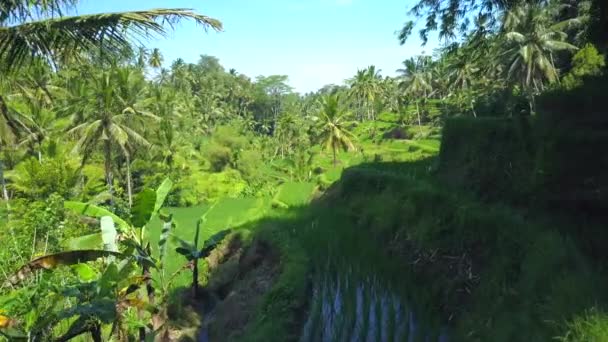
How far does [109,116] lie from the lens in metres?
30.7

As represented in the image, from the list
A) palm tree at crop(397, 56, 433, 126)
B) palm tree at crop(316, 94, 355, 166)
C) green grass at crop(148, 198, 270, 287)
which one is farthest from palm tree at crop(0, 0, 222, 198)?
palm tree at crop(397, 56, 433, 126)

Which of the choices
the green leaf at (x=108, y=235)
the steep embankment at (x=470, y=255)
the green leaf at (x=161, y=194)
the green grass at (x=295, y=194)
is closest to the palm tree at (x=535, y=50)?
the green grass at (x=295, y=194)

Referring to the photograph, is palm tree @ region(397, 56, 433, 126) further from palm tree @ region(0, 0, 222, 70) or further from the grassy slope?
palm tree @ region(0, 0, 222, 70)

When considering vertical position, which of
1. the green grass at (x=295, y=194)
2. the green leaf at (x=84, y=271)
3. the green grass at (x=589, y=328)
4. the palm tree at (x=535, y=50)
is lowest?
the green grass at (x=295, y=194)

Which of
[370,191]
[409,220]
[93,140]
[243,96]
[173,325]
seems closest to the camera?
[409,220]

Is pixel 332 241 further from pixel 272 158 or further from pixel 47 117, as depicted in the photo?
pixel 272 158

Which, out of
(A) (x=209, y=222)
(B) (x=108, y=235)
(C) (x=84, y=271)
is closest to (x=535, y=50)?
(A) (x=209, y=222)

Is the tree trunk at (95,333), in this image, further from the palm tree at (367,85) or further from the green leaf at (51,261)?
the palm tree at (367,85)

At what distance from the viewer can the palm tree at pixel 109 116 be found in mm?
30484

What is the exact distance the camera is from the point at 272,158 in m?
72.1

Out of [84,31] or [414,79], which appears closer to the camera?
[84,31]

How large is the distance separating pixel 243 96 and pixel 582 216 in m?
95.8

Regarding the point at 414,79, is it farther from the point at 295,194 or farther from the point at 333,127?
the point at 295,194

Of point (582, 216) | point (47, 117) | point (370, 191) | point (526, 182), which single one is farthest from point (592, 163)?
point (47, 117)
